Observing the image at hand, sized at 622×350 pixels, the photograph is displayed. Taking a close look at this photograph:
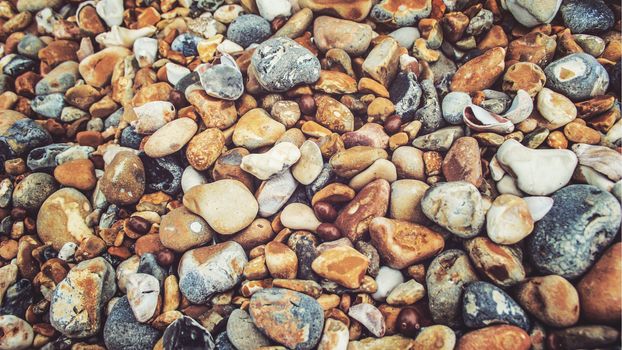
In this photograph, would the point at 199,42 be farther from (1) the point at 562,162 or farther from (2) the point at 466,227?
(1) the point at 562,162

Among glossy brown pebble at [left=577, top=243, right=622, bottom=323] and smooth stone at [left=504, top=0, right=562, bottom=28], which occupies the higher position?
smooth stone at [left=504, top=0, right=562, bottom=28]

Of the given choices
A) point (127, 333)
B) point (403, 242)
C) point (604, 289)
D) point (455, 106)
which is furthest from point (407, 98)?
point (127, 333)

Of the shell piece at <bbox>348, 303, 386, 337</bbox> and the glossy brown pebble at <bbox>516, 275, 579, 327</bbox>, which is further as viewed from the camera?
the shell piece at <bbox>348, 303, 386, 337</bbox>

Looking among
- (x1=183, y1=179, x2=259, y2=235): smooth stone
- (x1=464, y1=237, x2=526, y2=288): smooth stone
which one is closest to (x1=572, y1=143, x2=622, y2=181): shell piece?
Result: (x1=464, y1=237, x2=526, y2=288): smooth stone

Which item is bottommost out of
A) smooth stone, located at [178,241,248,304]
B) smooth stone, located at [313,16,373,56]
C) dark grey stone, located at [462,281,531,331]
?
smooth stone, located at [178,241,248,304]

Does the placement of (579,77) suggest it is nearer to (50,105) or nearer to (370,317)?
(370,317)

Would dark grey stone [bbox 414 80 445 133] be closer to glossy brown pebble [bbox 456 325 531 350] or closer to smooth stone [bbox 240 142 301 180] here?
smooth stone [bbox 240 142 301 180]

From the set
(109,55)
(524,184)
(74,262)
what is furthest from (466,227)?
(109,55)
